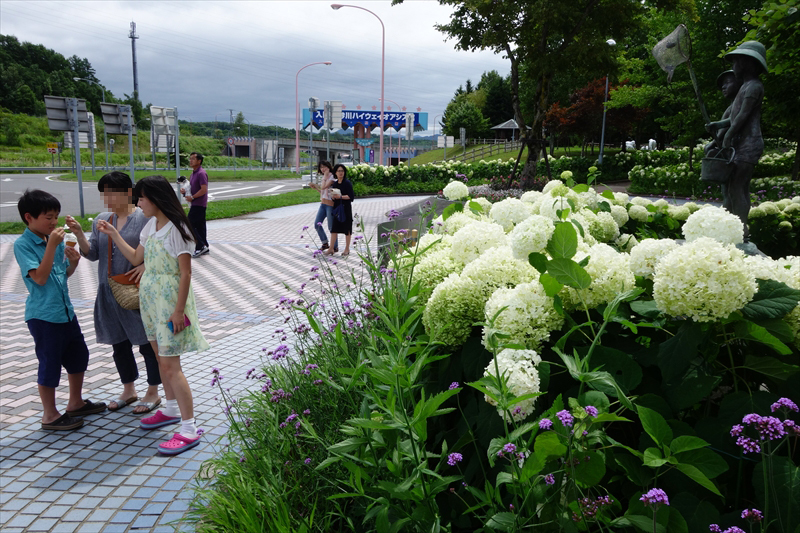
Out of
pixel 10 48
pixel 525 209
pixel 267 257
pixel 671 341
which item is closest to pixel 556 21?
pixel 267 257

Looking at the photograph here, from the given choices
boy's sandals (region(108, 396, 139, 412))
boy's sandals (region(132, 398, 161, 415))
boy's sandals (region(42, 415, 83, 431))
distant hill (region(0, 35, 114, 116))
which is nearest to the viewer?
boy's sandals (region(42, 415, 83, 431))

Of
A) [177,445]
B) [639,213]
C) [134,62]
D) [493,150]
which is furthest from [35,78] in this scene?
[639,213]

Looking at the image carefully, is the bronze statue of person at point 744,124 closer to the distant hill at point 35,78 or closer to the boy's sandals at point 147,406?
the boy's sandals at point 147,406

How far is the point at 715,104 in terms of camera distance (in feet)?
69.1

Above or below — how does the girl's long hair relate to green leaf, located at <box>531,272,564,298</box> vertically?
above

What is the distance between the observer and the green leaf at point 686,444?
52.2 inches

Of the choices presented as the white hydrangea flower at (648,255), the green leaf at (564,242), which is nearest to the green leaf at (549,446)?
the green leaf at (564,242)

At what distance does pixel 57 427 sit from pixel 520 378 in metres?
4.12

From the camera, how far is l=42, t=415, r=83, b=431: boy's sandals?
420cm

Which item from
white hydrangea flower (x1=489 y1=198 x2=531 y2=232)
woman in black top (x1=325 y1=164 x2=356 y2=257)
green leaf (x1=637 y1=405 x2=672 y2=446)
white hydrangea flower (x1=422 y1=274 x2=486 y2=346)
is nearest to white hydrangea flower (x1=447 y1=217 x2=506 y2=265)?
white hydrangea flower (x1=489 y1=198 x2=531 y2=232)

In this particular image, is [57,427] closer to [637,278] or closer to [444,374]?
[444,374]

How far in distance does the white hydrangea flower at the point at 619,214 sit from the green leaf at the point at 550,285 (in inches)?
72.2

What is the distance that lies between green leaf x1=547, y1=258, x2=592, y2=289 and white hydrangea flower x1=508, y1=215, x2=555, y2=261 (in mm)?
181

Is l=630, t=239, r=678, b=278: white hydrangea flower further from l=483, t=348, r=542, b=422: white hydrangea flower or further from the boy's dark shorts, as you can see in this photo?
the boy's dark shorts
